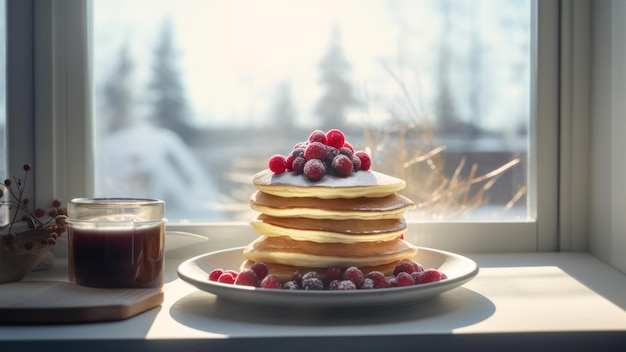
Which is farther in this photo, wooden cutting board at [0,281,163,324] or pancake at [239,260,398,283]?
pancake at [239,260,398,283]

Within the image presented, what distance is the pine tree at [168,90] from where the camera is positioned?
1.73m

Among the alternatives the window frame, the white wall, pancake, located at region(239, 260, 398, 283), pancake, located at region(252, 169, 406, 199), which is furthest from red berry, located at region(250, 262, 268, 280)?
the white wall

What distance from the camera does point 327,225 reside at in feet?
3.99

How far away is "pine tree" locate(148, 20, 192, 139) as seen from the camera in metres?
1.73

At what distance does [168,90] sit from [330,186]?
27.5 inches

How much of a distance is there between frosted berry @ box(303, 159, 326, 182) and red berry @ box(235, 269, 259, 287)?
187 millimetres

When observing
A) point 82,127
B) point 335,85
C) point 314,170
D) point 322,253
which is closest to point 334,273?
point 322,253

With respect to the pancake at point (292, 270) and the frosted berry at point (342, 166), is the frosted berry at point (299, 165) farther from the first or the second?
the pancake at point (292, 270)

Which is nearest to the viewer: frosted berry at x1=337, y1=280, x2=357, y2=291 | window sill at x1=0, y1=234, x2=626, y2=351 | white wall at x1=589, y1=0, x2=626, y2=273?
window sill at x1=0, y1=234, x2=626, y2=351

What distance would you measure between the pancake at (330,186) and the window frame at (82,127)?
18.6 inches

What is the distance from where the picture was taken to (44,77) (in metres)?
1.64

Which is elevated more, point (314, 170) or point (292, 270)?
point (314, 170)

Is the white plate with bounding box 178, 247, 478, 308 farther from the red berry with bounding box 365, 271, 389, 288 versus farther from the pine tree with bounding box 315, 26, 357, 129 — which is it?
the pine tree with bounding box 315, 26, 357, 129

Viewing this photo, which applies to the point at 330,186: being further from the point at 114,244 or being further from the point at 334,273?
the point at 114,244
